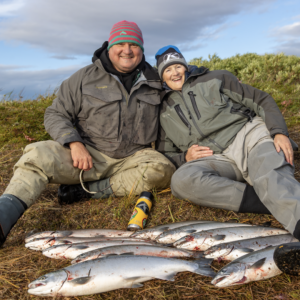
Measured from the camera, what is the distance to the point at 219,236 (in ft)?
10.2

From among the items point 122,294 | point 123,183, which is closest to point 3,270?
point 122,294

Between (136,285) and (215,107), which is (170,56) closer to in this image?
(215,107)

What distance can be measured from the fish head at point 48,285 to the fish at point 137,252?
39 cm

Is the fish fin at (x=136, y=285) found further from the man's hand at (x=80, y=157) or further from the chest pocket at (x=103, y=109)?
the chest pocket at (x=103, y=109)

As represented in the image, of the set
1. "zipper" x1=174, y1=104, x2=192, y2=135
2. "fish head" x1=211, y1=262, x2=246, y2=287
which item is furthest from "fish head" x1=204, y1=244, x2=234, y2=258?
"zipper" x1=174, y1=104, x2=192, y2=135

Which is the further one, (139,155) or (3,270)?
(139,155)

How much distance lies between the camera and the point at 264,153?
141 inches

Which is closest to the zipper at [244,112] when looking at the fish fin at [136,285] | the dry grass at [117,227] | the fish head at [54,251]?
the dry grass at [117,227]

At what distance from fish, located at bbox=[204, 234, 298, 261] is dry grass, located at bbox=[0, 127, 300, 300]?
5.2 inches

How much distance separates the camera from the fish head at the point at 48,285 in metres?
2.38

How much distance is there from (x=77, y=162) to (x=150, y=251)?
176 centimetres

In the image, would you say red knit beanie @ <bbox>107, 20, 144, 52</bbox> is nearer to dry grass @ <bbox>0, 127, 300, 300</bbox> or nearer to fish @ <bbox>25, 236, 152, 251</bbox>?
dry grass @ <bbox>0, 127, 300, 300</bbox>

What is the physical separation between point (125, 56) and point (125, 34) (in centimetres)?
33

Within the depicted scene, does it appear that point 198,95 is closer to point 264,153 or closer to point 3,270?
point 264,153
